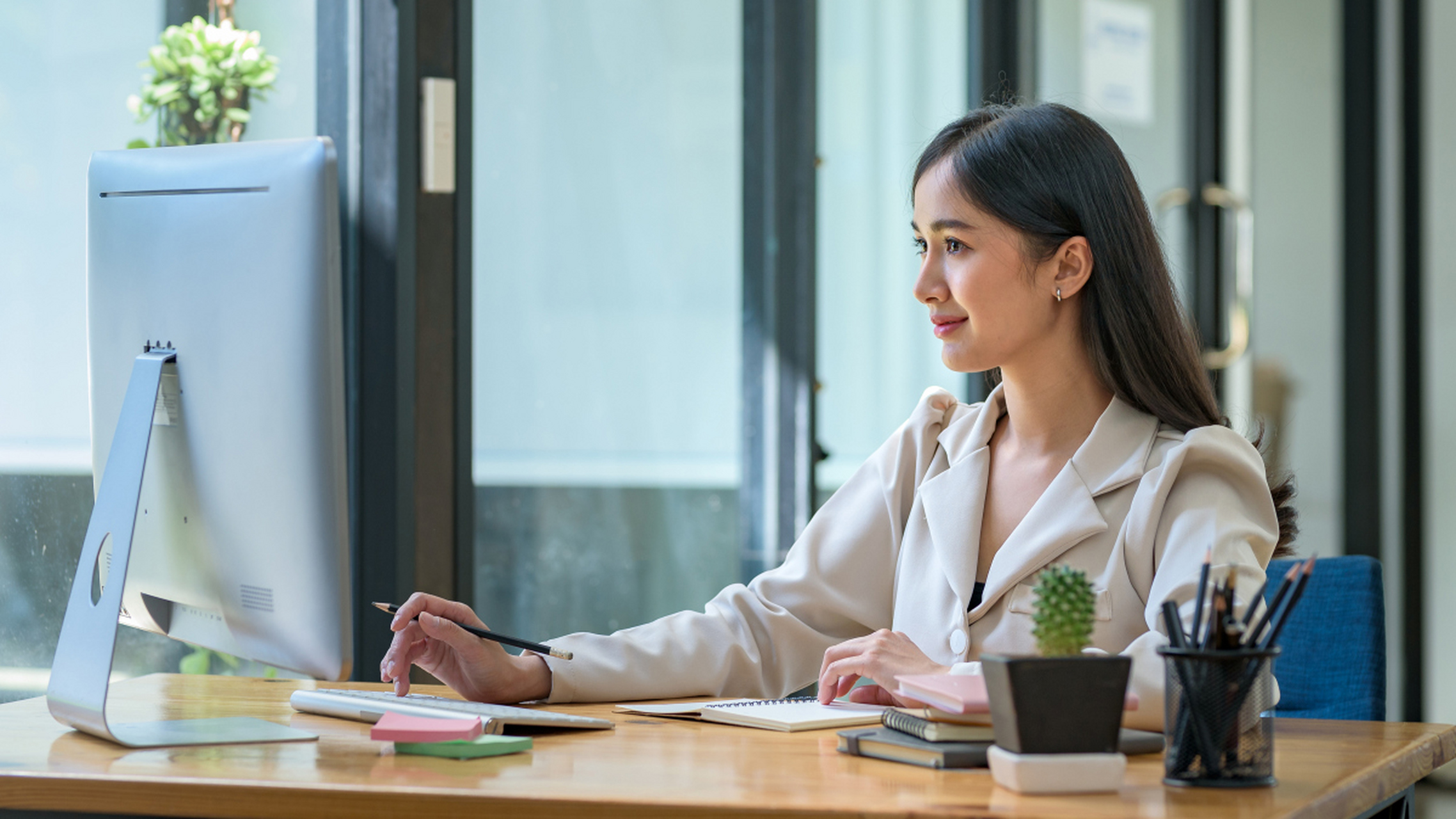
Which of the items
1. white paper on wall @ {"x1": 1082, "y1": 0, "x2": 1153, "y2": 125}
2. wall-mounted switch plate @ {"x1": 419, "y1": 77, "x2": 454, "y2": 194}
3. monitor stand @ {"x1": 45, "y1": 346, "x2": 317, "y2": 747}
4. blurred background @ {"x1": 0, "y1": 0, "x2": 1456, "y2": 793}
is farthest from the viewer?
white paper on wall @ {"x1": 1082, "y1": 0, "x2": 1153, "y2": 125}

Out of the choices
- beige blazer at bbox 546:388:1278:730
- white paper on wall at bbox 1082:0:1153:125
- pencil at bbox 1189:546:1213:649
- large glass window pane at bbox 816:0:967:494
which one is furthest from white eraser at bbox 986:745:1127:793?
white paper on wall at bbox 1082:0:1153:125

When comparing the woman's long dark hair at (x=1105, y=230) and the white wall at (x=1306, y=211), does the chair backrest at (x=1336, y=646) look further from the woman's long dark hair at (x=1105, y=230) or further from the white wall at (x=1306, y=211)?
the white wall at (x=1306, y=211)

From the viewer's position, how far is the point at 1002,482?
167 centimetres

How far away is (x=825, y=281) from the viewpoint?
2.90 m

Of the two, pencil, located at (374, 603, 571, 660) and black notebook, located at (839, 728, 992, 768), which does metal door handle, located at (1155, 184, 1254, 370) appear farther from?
black notebook, located at (839, 728, 992, 768)

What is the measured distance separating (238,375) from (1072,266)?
93 cm

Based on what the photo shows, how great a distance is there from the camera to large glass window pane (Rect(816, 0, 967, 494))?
9.52ft

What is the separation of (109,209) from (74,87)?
0.75 meters

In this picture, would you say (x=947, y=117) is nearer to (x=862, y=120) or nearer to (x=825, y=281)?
(x=862, y=120)

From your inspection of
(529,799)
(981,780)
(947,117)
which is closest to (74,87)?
(529,799)

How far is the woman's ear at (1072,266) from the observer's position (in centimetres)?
162

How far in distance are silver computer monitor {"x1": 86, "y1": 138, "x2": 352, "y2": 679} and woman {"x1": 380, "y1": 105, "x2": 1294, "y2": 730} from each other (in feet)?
0.76

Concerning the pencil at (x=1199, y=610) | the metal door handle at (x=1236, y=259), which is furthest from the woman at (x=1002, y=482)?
the metal door handle at (x=1236, y=259)

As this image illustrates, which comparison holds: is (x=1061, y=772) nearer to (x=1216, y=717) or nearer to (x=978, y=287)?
(x=1216, y=717)
